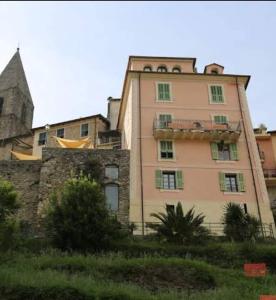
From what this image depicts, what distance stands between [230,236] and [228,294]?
9321mm

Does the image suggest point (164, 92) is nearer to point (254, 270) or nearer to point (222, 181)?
point (222, 181)

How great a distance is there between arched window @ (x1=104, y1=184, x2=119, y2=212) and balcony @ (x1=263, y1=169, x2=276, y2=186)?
12119 millimetres

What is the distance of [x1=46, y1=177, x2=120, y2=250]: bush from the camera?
2178 cm

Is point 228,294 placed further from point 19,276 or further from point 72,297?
point 19,276

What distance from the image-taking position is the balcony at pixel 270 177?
114ft

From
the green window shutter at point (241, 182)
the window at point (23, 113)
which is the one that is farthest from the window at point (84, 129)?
the window at point (23, 113)

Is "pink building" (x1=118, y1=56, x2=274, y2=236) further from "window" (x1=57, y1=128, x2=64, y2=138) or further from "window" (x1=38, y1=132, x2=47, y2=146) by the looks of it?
"window" (x1=38, y1=132, x2=47, y2=146)

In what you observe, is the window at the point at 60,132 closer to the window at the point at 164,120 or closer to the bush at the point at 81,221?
the window at the point at 164,120

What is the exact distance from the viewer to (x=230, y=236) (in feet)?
80.0

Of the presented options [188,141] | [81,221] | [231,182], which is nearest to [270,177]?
[231,182]

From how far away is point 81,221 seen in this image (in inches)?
862

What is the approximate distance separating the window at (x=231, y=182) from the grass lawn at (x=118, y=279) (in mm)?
10247

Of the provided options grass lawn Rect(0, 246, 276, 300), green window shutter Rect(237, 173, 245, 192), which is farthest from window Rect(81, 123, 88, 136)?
grass lawn Rect(0, 246, 276, 300)

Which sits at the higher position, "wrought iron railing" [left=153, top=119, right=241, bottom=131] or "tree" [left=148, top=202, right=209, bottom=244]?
"wrought iron railing" [left=153, top=119, right=241, bottom=131]
